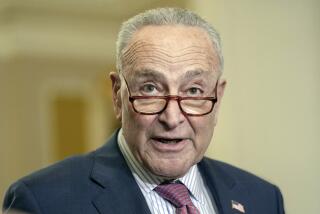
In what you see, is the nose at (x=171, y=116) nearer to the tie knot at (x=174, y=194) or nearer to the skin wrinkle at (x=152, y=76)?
the skin wrinkle at (x=152, y=76)

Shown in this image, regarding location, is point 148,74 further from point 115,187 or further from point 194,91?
point 115,187

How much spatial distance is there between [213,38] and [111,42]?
4.77 metres

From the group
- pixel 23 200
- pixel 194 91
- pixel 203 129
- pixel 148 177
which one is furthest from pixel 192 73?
pixel 23 200

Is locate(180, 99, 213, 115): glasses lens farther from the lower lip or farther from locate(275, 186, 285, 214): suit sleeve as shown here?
locate(275, 186, 285, 214): suit sleeve

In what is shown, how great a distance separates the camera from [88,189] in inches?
65.1

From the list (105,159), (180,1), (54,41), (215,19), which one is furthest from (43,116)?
(105,159)

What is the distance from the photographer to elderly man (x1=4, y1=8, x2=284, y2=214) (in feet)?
5.34

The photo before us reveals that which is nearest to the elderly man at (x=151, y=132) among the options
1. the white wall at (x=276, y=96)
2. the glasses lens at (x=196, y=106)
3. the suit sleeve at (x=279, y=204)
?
the glasses lens at (x=196, y=106)

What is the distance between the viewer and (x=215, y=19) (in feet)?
10.8

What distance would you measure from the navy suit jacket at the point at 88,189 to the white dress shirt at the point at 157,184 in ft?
0.07

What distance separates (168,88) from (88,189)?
0.35 meters

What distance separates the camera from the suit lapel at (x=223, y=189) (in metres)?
1.87

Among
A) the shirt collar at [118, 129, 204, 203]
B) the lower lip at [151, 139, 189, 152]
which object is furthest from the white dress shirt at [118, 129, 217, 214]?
the lower lip at [151, 139, 189, 152]

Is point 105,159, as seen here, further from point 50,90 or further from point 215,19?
point 50,90
